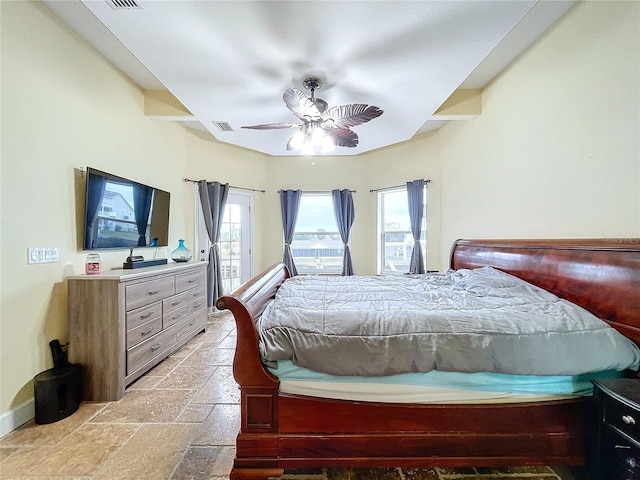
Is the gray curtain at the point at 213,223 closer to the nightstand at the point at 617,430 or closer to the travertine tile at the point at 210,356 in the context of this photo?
the travertine tile at the point at 210,356

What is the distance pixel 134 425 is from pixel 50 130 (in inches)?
89.1

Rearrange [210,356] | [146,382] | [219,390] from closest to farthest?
[219,390] → [146,382] → [210,356]

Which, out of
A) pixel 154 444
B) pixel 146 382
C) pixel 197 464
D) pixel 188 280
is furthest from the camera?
pixel 188 280

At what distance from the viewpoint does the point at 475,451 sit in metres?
1.35

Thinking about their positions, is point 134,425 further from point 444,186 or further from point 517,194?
point 444,186

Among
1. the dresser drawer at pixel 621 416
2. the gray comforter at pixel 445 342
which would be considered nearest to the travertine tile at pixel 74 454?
the gray comforter at pixel 445 342

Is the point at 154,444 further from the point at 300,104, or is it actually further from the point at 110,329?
the point at 300,104

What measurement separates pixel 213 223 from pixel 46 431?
2922 mm

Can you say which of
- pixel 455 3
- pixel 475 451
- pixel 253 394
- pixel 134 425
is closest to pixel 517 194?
pixel 455 3

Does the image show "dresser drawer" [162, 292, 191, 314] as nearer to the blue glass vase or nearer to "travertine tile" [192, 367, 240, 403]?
the blue glass vase

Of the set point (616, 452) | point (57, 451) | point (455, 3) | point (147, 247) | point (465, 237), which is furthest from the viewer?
point (465, 237)

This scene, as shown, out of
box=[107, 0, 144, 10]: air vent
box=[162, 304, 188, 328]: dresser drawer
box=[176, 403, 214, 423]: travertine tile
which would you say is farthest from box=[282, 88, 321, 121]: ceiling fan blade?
box=[176, 403, 214, 423]: travertine tile

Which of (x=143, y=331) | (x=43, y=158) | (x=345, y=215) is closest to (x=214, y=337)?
(x=143, y=331)

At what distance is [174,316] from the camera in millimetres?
2797
